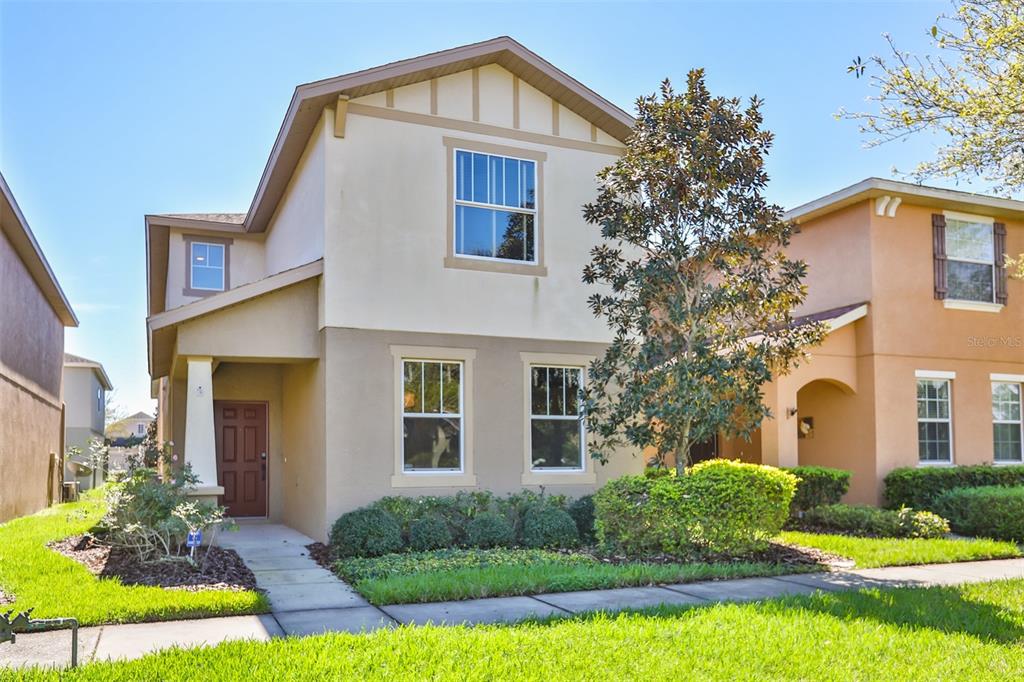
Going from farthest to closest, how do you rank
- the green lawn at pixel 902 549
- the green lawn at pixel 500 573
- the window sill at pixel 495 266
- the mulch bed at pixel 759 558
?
1. the window sill at pixel 495 266
2. the green lawn at pixel 902 549
3. the mulch bed at pixel 759 558
4. the green lawn at pixel 500 573

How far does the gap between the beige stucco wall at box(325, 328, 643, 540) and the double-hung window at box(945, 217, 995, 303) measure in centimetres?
910

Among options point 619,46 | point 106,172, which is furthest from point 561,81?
point 106,172

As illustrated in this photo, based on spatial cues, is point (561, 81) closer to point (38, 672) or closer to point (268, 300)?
point (268, 300)

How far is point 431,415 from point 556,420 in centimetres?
212

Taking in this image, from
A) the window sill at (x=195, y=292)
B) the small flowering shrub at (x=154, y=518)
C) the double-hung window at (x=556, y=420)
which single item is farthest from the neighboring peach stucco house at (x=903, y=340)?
the window sill at (x=195, y=292)

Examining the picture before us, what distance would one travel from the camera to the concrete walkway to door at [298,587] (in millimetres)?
7703

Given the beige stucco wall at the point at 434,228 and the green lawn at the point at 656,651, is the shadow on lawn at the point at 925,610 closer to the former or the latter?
the green lawn at the point at 656,651

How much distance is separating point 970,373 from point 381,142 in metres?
12.7

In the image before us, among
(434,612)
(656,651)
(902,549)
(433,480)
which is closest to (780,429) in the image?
(902,549)

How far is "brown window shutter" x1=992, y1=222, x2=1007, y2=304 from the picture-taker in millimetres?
17625

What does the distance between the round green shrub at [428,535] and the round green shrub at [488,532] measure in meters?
0.33

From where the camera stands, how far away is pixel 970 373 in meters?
17.2

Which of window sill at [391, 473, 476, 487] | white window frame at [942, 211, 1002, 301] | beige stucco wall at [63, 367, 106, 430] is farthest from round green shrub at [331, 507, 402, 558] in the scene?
beige stucco wall at [63, 367, 106, 430]

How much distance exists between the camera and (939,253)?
17.0 metres
